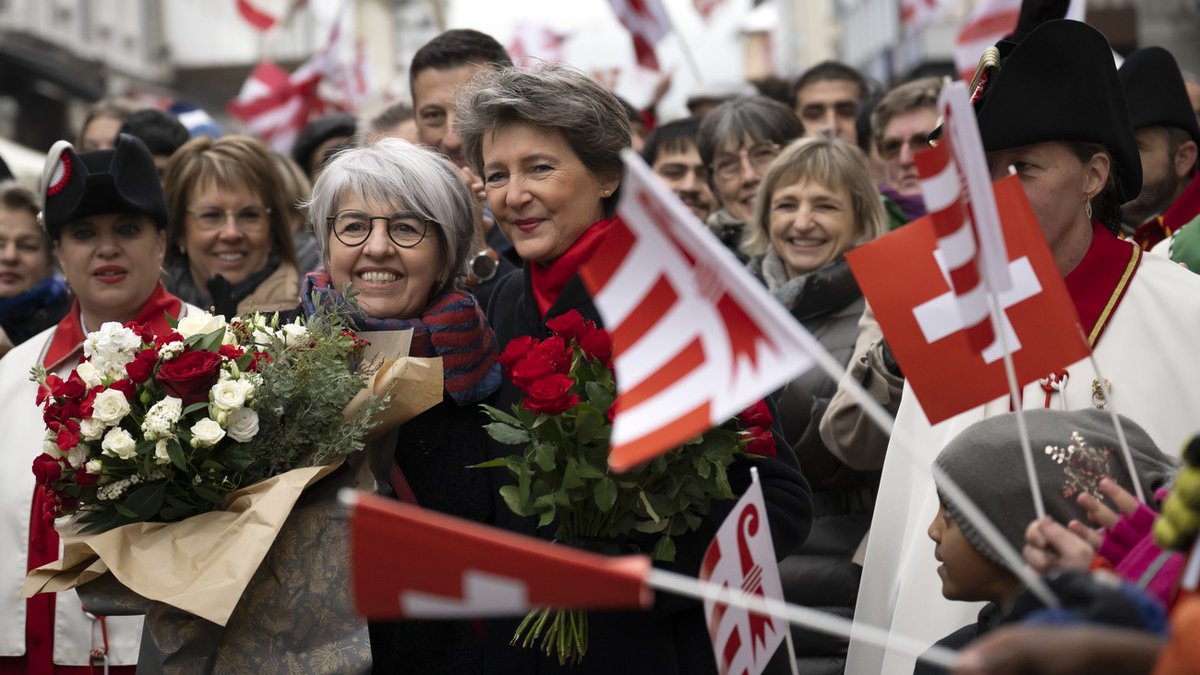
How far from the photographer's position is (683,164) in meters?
7.35

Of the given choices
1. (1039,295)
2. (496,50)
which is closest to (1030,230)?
(1039,295)

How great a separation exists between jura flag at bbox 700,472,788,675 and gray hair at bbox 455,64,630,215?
4.10ft

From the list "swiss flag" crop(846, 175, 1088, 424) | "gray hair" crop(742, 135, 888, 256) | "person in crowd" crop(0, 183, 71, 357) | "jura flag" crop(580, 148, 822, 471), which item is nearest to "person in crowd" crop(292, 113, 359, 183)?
"person in crowd" crop(0, 183, 71, 357)

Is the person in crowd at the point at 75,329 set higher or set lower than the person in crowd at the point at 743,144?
lower

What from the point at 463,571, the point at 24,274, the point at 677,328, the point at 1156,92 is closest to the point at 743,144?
the point at 1156,92

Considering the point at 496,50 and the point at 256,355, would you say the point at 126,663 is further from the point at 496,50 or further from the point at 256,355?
the point at 496,50

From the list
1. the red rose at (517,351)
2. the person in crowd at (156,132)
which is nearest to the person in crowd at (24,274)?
the person in crowd at (156,132)

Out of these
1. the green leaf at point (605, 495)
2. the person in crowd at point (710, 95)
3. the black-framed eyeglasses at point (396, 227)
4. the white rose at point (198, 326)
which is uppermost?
the person in crowd at point (710, 95)

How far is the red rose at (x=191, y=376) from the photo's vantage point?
360 centimetres

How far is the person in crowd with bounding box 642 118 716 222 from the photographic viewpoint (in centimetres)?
730

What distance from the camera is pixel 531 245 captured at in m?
4.14

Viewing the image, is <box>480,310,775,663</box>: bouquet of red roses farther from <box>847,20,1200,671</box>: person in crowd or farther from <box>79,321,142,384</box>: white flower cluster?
<box>79,321,142,384</box>: white flower cluster

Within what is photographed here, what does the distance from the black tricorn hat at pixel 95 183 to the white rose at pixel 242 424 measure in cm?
168

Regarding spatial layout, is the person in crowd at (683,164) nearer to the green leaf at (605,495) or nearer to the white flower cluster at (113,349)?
the white flower cluster at (113,349)
